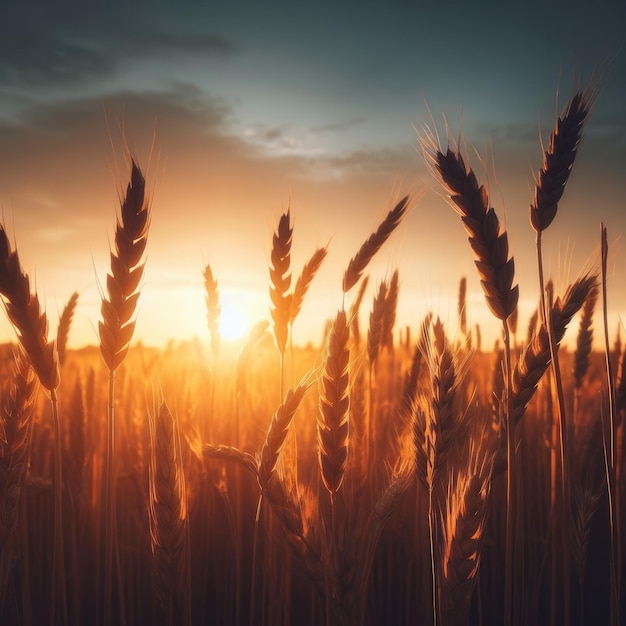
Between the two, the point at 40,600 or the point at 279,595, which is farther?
→ the point at 40,600

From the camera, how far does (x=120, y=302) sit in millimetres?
1522

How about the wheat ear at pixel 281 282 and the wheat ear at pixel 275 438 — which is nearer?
the wheat ear at pixel 275 438

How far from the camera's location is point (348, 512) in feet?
6.87

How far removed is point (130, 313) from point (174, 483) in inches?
21.6

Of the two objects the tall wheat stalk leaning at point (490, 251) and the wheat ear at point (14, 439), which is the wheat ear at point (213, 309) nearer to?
the wheat ear at point (14, 439)

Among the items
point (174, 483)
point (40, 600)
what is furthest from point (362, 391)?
point (40, 600)

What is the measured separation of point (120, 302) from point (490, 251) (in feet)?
3.62

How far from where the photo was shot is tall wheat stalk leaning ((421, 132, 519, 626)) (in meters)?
1.40

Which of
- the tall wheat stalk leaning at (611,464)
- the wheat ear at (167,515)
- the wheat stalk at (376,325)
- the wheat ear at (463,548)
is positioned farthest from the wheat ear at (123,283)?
the wheat stalk at (376,325)

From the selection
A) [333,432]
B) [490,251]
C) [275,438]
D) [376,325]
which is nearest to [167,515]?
[275,438]

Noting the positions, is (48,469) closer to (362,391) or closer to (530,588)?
(362,391)

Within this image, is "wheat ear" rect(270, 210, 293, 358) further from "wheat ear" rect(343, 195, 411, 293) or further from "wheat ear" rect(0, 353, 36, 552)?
"wheat ear" rect(0, 353, 36, 552)

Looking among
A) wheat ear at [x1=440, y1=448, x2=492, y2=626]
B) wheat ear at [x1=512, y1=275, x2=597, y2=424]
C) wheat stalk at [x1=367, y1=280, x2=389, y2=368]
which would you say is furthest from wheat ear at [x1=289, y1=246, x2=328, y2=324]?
wheat ear at [x1=440, y1=448, x2=492, y2=626]

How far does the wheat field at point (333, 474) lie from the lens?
147 cm
